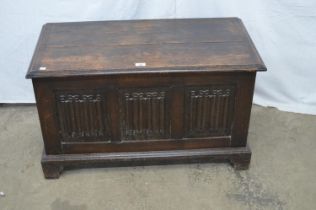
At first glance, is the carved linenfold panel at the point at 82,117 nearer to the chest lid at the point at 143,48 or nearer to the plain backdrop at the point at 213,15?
the chest lid at the point at 143,48

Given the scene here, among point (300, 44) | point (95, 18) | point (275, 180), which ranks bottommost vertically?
point (275, 180)

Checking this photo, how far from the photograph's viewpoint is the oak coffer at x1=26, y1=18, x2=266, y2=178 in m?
1.82

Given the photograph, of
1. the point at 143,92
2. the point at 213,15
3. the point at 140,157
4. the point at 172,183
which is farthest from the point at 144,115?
the point at 213,15

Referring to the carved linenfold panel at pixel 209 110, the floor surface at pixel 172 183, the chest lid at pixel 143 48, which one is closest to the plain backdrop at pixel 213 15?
the chest lid at pixel 143 48

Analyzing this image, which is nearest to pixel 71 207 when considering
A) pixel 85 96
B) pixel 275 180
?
pixel 85 96

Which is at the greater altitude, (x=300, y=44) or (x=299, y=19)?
(x=299, y=19)

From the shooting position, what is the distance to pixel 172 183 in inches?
81.3

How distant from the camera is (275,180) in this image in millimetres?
2082

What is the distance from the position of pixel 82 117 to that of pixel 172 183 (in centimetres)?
56

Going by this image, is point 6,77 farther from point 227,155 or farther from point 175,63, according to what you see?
point 227,155

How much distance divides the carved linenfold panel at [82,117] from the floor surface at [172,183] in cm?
25

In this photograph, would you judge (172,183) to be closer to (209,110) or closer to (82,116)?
(209,110)

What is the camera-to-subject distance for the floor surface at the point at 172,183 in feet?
6.41

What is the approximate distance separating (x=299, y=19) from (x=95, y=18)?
1172 mm
